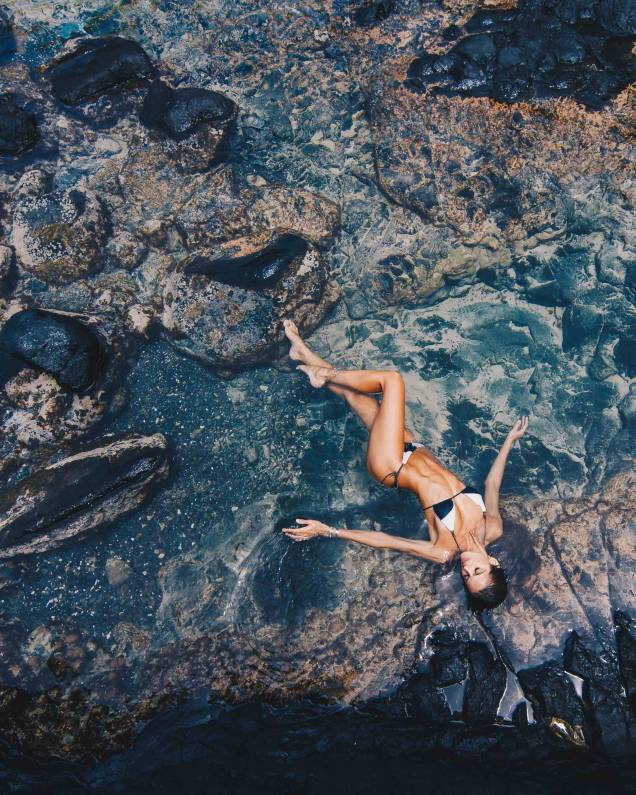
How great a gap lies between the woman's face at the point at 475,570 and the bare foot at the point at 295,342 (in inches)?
112

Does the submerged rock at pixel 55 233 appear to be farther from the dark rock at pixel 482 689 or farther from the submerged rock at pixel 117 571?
the dark rock at pixel 482 689

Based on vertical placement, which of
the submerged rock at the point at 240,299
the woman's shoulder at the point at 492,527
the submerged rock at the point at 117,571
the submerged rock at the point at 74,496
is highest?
the submerged rock at the point at 240,299

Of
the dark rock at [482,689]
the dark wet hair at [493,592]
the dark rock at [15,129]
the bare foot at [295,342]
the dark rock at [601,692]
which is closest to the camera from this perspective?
the dark wet hair at [493,592]

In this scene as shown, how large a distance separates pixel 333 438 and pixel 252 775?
3664 millimetres

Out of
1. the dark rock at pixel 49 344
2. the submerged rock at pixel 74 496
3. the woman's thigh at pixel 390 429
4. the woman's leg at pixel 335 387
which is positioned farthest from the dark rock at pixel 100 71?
the woman's thigh at pixel 390 429

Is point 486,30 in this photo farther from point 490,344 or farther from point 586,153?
point 490,344

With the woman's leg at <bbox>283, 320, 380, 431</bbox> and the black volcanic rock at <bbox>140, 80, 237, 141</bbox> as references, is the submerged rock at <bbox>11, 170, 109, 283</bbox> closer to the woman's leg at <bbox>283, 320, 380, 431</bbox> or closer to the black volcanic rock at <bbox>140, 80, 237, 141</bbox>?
the black volcanic rock at <bbox>140, 80, 237, 141</bbox>

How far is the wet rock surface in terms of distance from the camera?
505 centimetres

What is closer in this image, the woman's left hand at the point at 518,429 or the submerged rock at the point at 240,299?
the submerged rock at the point at 240,299

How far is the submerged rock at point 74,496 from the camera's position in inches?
205

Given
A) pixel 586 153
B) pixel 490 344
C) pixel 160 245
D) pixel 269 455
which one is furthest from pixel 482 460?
pixel 160 245

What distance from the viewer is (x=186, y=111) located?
20.4 ft

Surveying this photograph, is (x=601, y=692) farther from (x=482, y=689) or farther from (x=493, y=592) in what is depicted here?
(x=493, y=592)

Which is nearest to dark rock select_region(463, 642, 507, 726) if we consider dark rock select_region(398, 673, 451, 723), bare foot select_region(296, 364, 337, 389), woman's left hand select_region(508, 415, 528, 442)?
dark rock select_region(398, 673, 451, 723)
